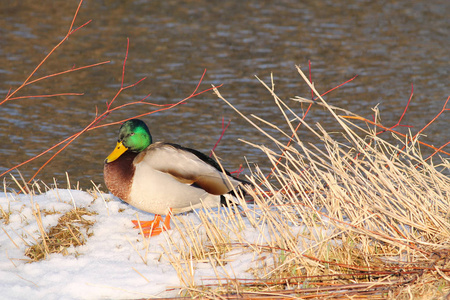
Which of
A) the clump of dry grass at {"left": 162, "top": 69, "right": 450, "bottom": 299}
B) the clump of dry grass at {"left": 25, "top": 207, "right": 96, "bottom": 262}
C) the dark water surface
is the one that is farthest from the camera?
the dark water surface

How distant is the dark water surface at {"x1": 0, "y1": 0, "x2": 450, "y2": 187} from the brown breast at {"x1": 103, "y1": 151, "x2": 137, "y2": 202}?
2287 mm

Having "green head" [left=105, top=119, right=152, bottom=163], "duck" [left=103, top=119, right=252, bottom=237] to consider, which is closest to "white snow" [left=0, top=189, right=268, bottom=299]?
"duck" [left=103, top=119, right=252, bottom=237]

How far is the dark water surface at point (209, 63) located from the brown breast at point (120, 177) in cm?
229

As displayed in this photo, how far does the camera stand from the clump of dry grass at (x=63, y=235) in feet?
14.0

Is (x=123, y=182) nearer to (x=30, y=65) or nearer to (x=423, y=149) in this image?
(x=423, y=149)

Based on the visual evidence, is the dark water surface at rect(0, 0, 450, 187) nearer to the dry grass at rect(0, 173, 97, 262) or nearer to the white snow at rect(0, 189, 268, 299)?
the dry grass at rect(0, 173, 97, 262)

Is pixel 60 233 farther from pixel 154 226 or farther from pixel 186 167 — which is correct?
pixel 186 167

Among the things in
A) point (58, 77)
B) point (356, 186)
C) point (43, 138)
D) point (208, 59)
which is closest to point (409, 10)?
point (208, 59)

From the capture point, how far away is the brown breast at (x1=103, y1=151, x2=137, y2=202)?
14.8ft

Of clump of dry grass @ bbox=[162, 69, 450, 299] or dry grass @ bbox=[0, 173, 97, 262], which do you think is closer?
clump of dry grass @ bbox=[162, 69, 450, 299]

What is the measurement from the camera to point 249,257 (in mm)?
4035

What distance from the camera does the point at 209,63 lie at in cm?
1102

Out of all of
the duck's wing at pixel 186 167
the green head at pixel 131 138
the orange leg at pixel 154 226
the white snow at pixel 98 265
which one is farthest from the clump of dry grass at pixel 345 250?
the green head at pixel 131 138

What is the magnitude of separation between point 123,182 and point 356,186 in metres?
1.42
